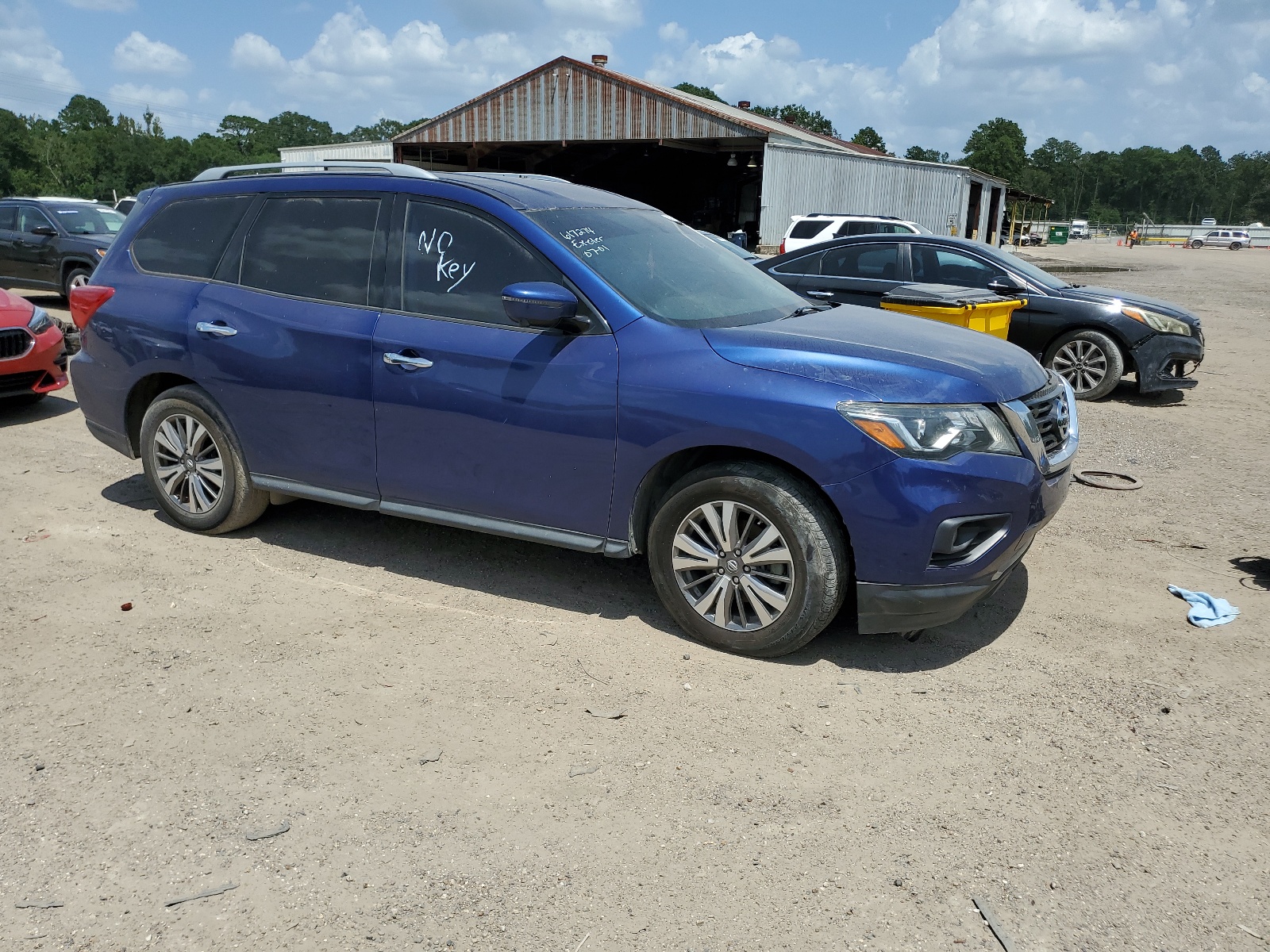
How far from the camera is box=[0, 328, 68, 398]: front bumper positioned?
8016 mm

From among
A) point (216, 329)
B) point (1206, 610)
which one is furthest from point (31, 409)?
point (1206, 610)

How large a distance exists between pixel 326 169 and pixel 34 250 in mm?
11995

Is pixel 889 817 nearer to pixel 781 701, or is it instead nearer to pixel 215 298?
pixel 781 701

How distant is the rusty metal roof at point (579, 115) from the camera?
29.1 meters

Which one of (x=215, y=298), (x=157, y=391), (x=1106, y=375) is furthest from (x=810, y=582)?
(x=1106, y=375)

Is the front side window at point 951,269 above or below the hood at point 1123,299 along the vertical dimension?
above

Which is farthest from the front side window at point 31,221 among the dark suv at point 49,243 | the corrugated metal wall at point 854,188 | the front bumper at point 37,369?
the corrugated metal wall at point 854,188

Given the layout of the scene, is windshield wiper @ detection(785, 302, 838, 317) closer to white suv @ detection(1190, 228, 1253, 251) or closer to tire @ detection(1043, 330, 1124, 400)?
tire @ detection(1043, 330, 1124, 400)

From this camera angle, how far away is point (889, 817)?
3.04 m

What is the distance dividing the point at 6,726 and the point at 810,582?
3.02 meters

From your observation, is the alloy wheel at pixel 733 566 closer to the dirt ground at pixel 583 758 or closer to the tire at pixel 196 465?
the dirt ground at pixel 583 758

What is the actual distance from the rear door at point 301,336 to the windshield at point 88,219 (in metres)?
11.0

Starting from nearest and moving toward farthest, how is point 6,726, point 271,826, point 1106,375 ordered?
1. point 271,826
2. point 6,726
3. point 1106,375

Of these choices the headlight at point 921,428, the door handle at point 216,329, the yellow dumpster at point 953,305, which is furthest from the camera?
the yellow dumpster at point 953,305
